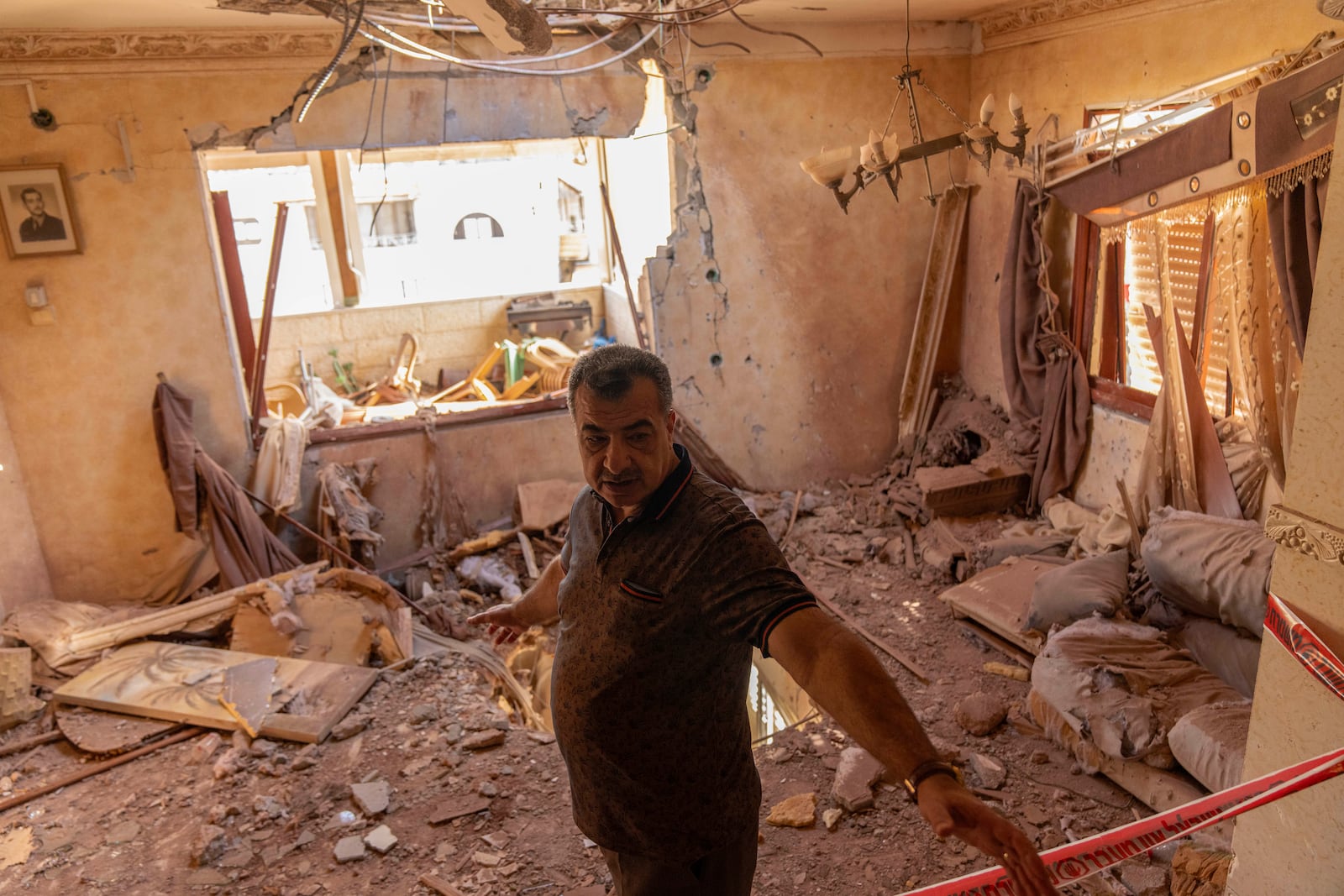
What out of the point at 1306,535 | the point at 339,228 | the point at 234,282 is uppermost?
the point at 339,228

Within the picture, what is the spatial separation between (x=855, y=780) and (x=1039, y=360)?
3.50m

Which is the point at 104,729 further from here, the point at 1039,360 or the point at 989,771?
the point at 1039,360

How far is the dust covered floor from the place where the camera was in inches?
123

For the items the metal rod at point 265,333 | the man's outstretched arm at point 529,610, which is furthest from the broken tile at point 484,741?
the metal rod at point 265,333

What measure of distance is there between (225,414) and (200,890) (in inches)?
129

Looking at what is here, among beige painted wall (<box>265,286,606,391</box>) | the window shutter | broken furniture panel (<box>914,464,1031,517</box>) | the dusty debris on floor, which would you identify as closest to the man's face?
the dusty debris on floor

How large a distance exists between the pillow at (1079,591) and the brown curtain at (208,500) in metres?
4.59

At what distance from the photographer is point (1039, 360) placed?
5.77 metres

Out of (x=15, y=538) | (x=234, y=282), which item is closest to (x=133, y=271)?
(x=234, y=282)

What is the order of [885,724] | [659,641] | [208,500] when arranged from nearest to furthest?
[885,724]
[659,641]
[208,500]

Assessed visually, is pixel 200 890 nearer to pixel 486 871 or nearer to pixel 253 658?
pixel 486 871

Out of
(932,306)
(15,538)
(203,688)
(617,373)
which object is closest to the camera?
(617,373)

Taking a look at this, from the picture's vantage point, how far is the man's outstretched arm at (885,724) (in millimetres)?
1238

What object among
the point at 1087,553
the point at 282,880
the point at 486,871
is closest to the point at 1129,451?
the point at 1087,553
